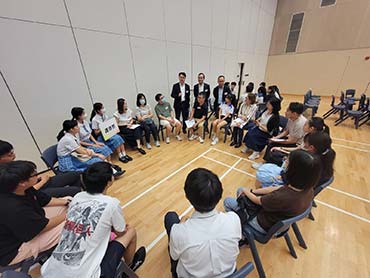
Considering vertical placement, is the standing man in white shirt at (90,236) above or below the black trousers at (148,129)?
above

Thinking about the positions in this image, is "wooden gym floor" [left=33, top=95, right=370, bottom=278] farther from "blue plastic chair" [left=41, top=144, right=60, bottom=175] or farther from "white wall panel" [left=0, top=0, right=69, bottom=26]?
"white wall panel" [left=0, top=0, right=69, bottom=26]

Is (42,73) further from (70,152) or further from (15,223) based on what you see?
(15,223)

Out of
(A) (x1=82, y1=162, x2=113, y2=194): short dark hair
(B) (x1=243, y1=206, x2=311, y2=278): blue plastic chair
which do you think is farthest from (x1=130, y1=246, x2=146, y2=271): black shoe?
(B) (x1=243, y1=206, x2=311, y2=278): blue plastic chair

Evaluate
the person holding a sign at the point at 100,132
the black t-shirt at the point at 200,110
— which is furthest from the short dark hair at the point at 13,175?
the black t-shirt at the point at 200,110

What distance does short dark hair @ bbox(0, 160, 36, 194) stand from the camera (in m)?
1.01

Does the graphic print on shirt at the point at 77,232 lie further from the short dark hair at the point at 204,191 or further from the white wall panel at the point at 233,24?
the white wall panel at the point at 233,24

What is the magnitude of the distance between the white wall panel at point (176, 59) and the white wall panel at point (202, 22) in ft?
1.87

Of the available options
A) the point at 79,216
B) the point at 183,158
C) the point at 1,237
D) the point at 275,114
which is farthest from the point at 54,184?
the point at 275,114

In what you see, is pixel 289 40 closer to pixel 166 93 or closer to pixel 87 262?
pixel 166 93

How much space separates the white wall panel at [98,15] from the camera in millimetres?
2832

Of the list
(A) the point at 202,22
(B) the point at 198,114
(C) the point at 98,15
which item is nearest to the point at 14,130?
(C) the point at 98,15

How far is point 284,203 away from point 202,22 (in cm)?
582

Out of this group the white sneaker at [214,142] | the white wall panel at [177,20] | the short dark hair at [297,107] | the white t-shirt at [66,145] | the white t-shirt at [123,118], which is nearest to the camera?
the white t-shirt at [66,145]

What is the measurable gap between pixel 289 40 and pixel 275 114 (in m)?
9.16
